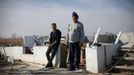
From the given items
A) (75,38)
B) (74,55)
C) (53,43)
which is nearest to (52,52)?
(53,43)

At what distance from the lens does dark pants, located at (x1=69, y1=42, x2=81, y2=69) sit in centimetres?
838

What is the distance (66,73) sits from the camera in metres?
7.95

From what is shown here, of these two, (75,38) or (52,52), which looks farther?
(52,52)

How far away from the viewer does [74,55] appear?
865 cm

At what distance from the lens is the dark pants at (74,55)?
838 centimetres

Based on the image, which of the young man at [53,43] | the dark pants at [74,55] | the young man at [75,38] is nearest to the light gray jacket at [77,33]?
the young man at [75,38]

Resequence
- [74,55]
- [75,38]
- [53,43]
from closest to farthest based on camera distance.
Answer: [75,38] → [74,55] → [53,43]

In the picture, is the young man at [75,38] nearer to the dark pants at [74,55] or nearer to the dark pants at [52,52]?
the dark pants at [74,55]

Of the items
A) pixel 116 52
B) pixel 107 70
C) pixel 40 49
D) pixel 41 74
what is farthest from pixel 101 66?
pixel 40 49

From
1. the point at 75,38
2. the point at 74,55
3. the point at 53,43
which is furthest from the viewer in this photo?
the point at 53,43

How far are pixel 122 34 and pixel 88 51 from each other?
3130mm

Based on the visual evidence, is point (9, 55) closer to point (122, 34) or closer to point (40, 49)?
point (40, 49)

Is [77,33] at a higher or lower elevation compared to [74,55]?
higher

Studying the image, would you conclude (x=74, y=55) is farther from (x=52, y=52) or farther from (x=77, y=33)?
(x=52, y=52)
